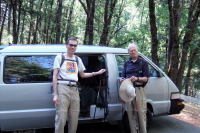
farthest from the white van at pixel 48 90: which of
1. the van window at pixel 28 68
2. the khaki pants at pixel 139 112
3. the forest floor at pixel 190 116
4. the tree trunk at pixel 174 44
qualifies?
the tree trunk at pixel 174 44

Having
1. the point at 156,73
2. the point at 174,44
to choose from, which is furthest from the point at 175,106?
the point at 174,44

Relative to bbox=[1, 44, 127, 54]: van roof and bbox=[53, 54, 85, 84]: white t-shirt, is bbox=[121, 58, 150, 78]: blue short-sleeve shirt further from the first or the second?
bbox=[53, 54, 85, 84]: white t-shirt

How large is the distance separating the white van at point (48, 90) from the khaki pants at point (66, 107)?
17.3 inches

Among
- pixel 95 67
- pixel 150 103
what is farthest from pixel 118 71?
pixel 150 103

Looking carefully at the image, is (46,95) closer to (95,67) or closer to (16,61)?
(16,61)

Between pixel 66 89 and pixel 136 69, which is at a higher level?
pixel 136 69

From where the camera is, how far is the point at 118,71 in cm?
460

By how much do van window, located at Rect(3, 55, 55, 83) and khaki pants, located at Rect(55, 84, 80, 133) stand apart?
1.97 feet

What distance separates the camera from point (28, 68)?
4.03 meters

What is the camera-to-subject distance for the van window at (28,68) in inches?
154

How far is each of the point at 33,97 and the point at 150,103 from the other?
265 cm

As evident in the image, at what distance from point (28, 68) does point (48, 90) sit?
62 cm

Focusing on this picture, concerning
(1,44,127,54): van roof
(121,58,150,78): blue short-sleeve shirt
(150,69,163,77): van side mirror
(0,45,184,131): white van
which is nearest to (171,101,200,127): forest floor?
(0,45,184,131): white van

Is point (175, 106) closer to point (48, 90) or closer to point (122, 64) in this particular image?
point (122, 64)
